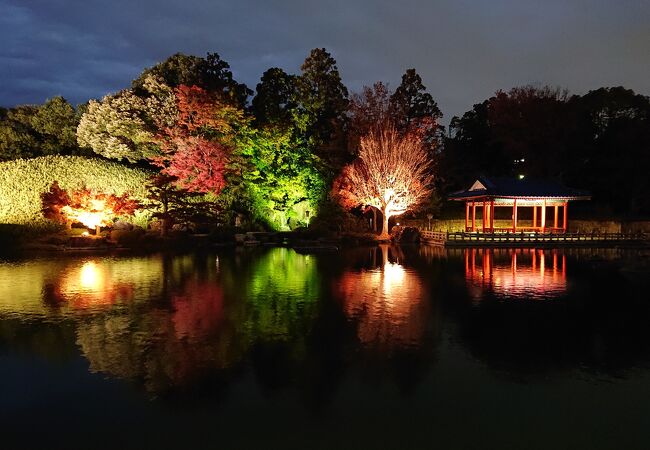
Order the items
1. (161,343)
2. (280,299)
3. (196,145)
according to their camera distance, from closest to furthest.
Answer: (161,343), (280,299), (196,145)

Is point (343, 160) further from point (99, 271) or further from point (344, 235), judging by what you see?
point (99, 271)

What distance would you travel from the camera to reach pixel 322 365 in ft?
25.4

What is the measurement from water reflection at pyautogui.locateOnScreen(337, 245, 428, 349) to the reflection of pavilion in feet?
7.18

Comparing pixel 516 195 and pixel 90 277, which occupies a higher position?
pixel 516 195

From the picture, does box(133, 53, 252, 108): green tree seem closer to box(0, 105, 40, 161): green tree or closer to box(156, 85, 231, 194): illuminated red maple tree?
box(156, 85, 231, 194): illuminated red maple tree

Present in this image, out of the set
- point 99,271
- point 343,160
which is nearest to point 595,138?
point 343,160

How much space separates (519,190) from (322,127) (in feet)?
50.3

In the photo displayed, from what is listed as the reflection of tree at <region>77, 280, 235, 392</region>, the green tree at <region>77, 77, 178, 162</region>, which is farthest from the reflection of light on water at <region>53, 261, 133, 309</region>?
the green tree at <region>77, 77, 178, 162</region>

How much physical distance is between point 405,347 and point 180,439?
14.5 feet

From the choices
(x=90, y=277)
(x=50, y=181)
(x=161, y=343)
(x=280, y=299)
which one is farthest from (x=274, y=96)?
(x=161, y=343)

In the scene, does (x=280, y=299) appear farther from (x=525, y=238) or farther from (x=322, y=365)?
(x=525, y=238)

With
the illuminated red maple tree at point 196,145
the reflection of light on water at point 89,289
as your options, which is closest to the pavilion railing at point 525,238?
the illuminated red maple tree at point 196,145

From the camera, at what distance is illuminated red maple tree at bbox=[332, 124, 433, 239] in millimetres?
34156

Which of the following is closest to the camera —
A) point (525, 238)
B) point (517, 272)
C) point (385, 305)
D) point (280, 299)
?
point (385, 305)
